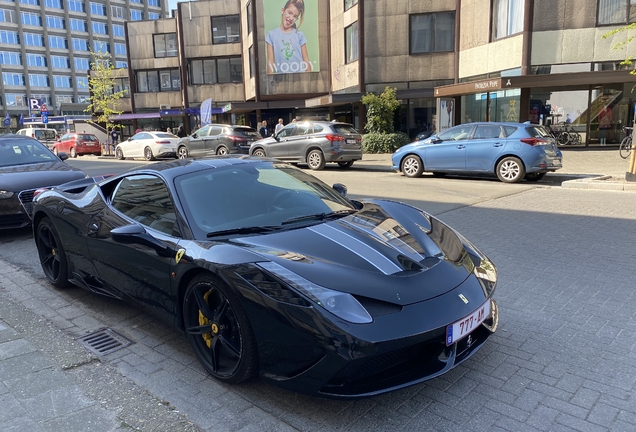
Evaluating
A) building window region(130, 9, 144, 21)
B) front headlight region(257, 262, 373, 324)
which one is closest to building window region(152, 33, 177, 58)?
front headlight region(257, 262, 373, 324)

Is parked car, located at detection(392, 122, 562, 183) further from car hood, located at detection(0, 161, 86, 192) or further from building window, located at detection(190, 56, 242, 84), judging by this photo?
building window, located at detection(190, 56, 242, 84)

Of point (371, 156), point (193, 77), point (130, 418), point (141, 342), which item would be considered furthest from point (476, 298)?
point (193, 77)

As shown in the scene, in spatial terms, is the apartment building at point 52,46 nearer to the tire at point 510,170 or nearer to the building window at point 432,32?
the building window at point 432,32

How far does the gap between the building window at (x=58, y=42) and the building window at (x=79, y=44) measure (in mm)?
1498

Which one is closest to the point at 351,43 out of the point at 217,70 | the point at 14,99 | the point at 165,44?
the point at 217,70

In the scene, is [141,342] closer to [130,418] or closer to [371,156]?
[130,418]

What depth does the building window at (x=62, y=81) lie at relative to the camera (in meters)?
87.6

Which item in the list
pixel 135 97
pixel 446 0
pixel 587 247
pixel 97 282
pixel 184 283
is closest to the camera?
pixel 184 283

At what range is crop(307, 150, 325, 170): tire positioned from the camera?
1633cm

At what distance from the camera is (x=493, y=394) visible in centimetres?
284

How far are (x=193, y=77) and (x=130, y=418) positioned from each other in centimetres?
3955

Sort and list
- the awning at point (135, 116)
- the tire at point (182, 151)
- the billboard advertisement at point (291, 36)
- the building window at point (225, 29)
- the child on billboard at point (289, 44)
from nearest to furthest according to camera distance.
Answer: the tire at point (182, 151) → the billboard advertisement at point (291, 36) → the child on billboard at point (289, 44) → the building window at point (225, 29) → the awning at point (135, 116)

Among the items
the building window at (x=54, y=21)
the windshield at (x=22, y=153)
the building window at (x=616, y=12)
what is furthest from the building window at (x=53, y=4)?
the windshield at (x=22, y=153)

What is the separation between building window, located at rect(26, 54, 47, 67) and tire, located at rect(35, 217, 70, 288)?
9603 cm
